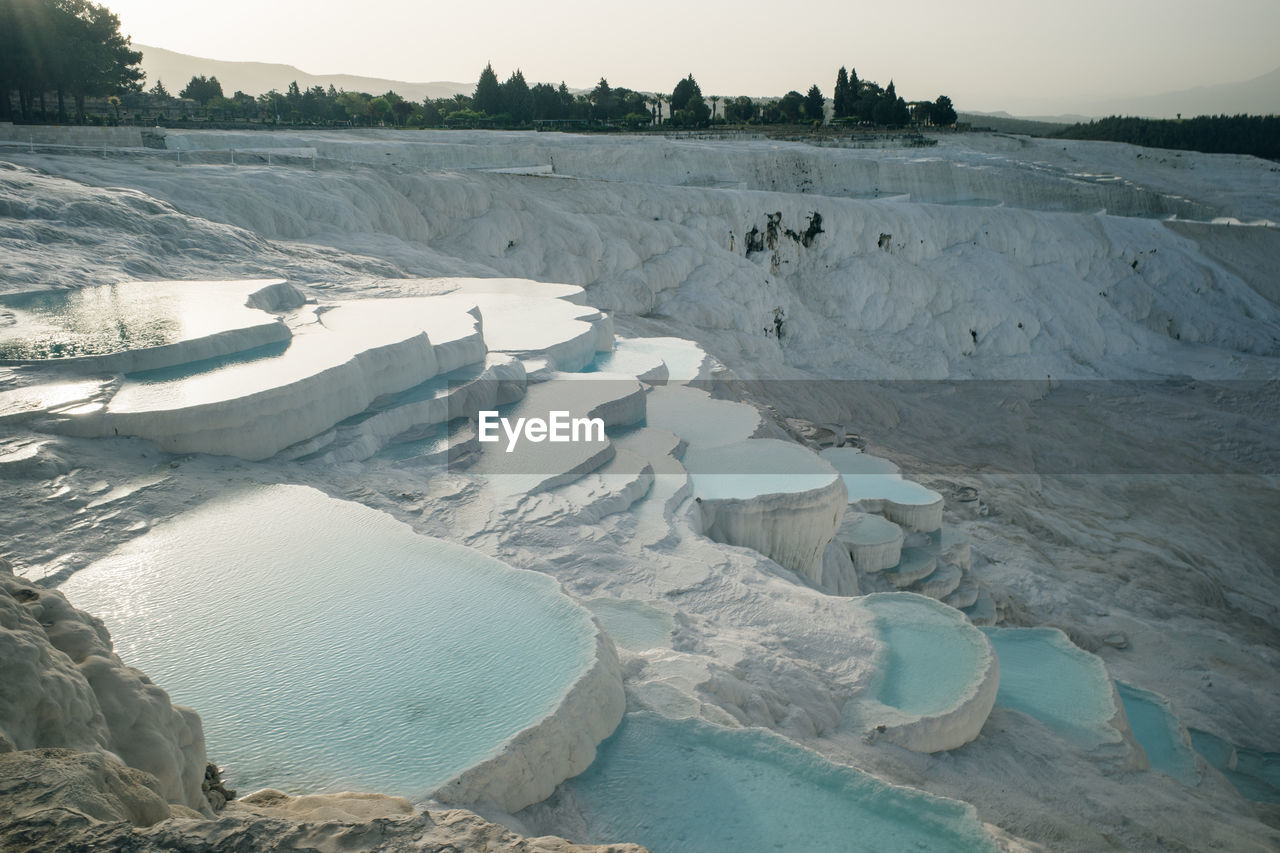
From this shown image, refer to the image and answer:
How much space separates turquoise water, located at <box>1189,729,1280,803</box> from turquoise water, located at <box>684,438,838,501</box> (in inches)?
156

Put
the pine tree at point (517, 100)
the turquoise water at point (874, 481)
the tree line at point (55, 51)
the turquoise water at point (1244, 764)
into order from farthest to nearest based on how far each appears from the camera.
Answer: the pine tree at point (517, 100) < the tree line at point (55, 51) < the turquoise water at point (874, 481) < the turquoise water at point (1244, 764)

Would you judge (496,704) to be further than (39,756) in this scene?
Yes

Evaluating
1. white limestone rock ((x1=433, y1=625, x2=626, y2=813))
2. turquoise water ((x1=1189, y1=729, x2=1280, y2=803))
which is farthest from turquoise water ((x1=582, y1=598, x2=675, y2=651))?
turquoise water ((x1=1189, y1=729, x2=1280, y2=803))

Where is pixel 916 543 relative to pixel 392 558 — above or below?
below

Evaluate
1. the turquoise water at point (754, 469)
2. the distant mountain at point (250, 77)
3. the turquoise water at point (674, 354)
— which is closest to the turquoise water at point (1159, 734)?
the turquoise water at point (754, 469)

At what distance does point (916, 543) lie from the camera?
28.1 feet

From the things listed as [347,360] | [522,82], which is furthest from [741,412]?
[522,82]

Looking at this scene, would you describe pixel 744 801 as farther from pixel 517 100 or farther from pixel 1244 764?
pixel 517 100

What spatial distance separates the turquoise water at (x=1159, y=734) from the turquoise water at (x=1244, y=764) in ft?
3.10

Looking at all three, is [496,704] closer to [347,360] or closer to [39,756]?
[39,756]

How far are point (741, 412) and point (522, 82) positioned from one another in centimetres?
3199

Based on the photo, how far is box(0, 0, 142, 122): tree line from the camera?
19.5 metres

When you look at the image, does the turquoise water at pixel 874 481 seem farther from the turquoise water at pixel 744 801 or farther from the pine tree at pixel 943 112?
the pine tree at pixel 943 112

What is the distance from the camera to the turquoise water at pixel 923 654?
426 cm
